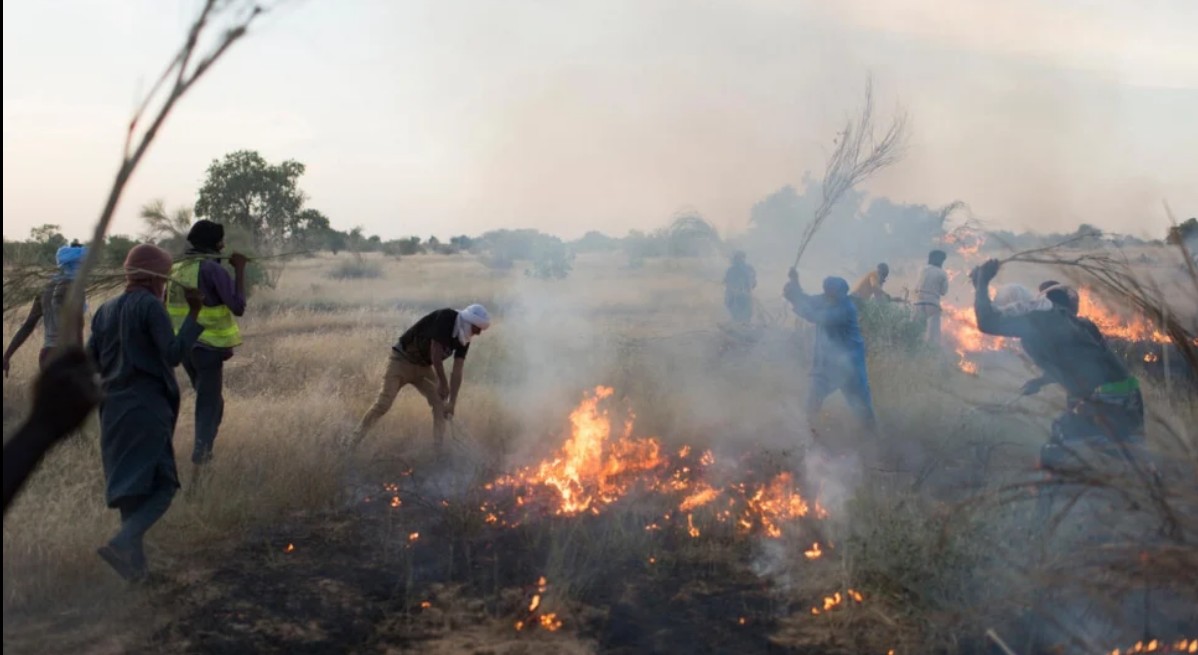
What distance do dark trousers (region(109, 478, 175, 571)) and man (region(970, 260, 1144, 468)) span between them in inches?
204

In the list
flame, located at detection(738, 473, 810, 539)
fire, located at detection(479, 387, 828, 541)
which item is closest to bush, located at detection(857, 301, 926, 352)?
fire, located at detection(479, 387, 828, 541)

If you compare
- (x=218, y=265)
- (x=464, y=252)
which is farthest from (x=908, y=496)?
(x=464, y=252)

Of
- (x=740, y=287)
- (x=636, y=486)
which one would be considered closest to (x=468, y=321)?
(x=636, y=486)

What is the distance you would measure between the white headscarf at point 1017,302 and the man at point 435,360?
4014mm

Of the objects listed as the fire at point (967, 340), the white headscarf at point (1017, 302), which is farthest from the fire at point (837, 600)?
the fire at point (967, 340)

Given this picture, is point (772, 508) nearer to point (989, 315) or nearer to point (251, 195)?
point (989, 315)

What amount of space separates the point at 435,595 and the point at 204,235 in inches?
125

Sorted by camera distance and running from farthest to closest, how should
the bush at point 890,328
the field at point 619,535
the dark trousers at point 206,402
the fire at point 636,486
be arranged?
the bush at point 890,328, the dark trousers at point 206,402, the fire at point 636,486, the field at point 619,535

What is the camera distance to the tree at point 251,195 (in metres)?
21.9

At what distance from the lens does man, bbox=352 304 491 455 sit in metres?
7.56

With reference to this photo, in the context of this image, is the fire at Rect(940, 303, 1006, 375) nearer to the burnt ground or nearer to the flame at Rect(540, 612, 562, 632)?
the burnt ground

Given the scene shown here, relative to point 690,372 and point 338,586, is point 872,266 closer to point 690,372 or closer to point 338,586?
point 690,372

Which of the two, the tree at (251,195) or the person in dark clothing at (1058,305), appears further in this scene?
the tree at (251,195)

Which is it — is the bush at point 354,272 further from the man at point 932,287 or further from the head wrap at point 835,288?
the head wrap at point 835,288
